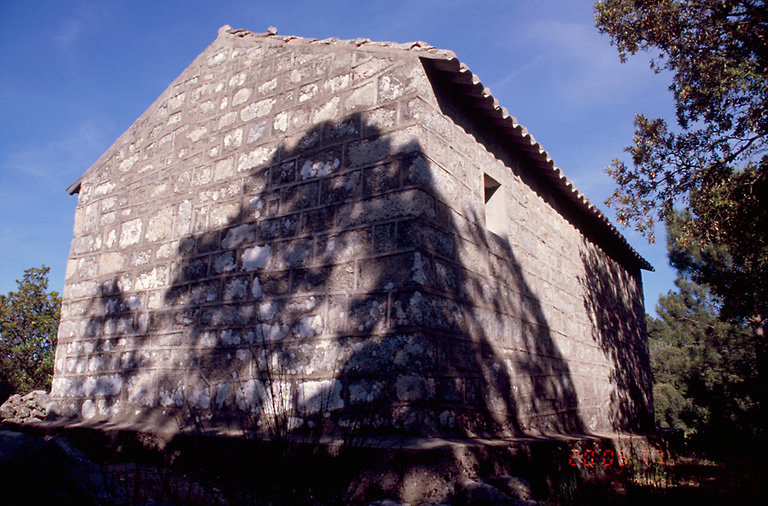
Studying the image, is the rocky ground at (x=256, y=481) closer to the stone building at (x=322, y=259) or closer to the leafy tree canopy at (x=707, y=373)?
the stone building at (x=322, y=259)

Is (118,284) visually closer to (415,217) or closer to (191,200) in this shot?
(191,200)

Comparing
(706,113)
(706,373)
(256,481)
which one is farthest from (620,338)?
(706,373)

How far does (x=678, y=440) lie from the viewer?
8180mm

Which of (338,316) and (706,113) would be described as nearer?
(338,316)

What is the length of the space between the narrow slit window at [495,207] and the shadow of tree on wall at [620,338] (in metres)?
2.53

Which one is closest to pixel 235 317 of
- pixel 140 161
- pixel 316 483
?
pixel 316 483

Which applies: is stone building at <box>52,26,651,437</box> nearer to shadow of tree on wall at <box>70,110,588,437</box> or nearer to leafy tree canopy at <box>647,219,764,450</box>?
shadow of tree on wall at <box>70,110,588,437</box>

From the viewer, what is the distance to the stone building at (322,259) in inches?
136

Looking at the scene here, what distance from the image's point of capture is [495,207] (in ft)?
16.6

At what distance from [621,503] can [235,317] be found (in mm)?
3047
